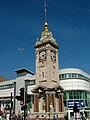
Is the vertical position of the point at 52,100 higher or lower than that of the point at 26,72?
lower

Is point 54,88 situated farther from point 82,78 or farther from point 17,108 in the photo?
point 17,108

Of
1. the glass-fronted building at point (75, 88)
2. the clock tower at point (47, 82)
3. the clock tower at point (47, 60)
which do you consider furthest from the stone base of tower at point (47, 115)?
the glass-fronted building at point (75, 88)

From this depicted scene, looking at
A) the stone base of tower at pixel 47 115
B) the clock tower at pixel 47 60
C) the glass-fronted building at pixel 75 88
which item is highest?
the clock tower at pixel 47 60

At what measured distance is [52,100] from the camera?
49.0 metres

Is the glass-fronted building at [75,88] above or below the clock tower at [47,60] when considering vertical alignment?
below

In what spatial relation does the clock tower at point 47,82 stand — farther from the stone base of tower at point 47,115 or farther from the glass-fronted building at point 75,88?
the glass-fronted building at point 75,88

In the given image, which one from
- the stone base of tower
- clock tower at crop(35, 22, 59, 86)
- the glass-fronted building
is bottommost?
the stone base of tower

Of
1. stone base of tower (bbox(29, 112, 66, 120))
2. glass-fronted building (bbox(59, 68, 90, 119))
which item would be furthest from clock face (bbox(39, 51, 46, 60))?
glass-fronted building (bbox(59, 68, 90, 119))

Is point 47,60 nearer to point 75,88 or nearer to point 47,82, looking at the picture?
point 47,82

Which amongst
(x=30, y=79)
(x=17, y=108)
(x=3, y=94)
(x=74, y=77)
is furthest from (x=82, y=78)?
(x=3, y=94)

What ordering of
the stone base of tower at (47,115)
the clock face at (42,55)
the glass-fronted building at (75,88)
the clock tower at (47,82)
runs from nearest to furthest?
the stone base of tower at (47,115) → the clock tower at (47,82) → the clock face at (42,55) → the glass-fronted building at (75,88)

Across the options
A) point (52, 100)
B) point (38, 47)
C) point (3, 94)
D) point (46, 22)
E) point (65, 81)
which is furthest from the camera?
point (3, 94)

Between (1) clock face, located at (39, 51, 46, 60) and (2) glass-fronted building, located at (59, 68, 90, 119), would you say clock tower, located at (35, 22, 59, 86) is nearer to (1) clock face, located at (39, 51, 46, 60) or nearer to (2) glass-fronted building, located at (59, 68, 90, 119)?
(1) clock face, located at (39, 51, 46, 60)

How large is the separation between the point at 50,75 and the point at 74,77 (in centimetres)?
1721
